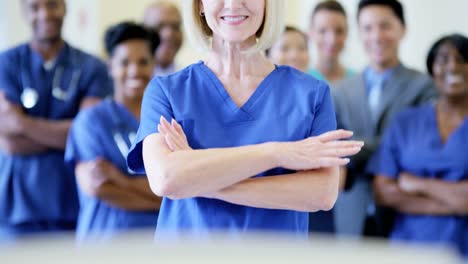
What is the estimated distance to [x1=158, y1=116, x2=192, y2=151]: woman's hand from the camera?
1269 millimetres

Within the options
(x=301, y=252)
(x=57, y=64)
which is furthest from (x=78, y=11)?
(x=301, y=252)

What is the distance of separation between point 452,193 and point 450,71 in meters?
A: 0.39

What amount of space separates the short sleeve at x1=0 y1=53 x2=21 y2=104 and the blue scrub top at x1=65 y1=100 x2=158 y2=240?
1.14ft

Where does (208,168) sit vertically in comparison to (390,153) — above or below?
above

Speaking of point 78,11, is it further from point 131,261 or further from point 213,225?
point 131,261

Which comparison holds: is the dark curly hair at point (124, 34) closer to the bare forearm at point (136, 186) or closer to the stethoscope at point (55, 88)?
the stethoscope at point (55, 88)

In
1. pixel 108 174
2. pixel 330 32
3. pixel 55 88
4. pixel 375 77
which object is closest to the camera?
pixel 108 174

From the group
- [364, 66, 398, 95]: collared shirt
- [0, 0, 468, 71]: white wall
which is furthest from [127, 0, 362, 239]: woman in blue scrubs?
[0, 0, 468, 71]: white wall

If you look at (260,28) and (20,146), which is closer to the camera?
(260,28)

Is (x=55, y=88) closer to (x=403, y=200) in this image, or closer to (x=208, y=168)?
(x=403, y=200)

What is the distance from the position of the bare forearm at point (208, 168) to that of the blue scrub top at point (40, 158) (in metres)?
1.38

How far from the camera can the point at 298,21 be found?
5016 mm

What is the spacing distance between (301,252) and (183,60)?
4450 millimetres

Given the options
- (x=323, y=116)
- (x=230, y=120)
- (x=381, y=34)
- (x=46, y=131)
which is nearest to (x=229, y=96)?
(x=230, y=120)
